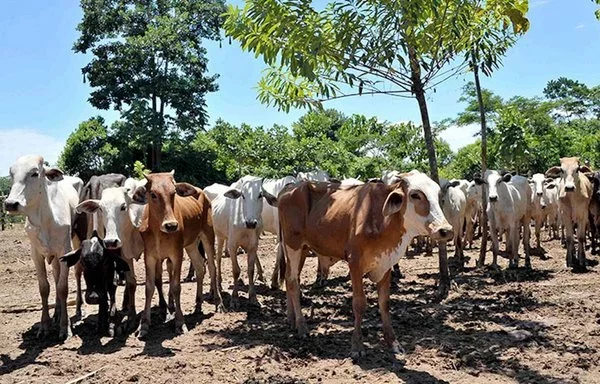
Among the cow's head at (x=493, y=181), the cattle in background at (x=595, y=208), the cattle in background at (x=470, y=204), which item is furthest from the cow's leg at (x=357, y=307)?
the cattle in background at (x=470, y=204)

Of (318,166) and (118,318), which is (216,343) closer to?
(118,318)

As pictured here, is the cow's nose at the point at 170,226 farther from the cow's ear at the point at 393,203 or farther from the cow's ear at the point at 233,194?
the cow's ear at the point at 393,203

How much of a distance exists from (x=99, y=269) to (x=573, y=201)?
9.74 meters

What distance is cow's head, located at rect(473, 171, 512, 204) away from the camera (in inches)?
459

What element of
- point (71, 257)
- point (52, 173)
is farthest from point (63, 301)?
point (52, 173)

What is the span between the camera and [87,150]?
28.5 m

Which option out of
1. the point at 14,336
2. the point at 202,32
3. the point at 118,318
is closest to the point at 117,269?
the point at 118,318

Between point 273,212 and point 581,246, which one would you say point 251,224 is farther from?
point 581,246

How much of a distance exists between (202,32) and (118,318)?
82.8 feet

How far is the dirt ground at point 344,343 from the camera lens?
6.09m

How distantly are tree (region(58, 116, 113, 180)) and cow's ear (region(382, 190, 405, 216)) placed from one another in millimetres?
24003

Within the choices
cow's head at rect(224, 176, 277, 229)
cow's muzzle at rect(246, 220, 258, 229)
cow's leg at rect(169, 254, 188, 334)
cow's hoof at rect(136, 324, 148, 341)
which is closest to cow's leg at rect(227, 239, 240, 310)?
cow's head at rect(224, 176, 277, 229)

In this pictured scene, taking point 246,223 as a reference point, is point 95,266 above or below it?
below

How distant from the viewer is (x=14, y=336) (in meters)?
8.11
